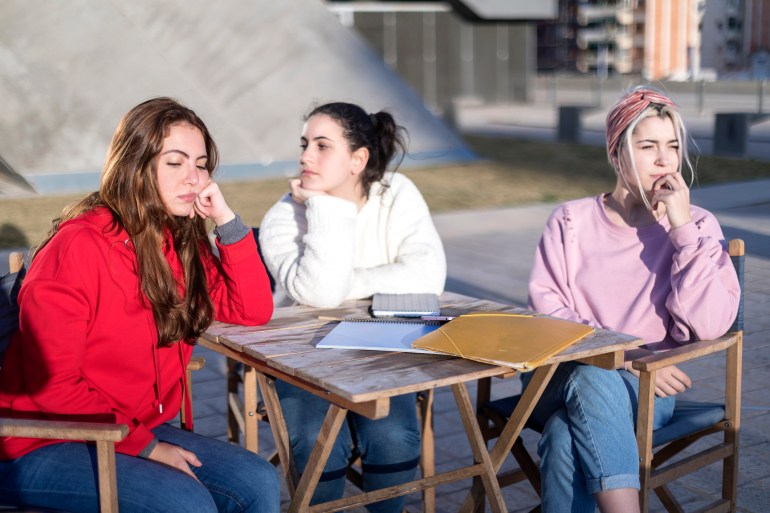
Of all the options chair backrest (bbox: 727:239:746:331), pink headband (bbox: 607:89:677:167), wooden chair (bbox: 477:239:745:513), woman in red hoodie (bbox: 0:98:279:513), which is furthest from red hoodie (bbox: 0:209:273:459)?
chair backrest (bbox: 727:239:746:331)

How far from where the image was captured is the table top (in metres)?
2.31

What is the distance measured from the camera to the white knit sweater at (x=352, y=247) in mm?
3205

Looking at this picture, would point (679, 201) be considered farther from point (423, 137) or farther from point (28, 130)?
point (423, 137)

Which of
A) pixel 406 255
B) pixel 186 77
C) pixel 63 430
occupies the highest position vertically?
pixel 186 77

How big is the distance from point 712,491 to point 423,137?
11901mm

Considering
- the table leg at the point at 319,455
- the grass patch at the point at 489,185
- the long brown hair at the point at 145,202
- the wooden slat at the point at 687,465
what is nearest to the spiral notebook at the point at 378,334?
A: the table leg at the point at 319,455

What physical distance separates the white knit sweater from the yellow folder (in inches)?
22.1

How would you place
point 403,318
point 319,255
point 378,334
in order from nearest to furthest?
point 378,334
point 403,318
point 319,255

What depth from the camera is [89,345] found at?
8.34 feet

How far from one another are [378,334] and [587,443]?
2.06 ft

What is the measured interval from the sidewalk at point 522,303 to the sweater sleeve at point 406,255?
0.79m

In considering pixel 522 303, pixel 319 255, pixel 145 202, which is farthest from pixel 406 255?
pixel 522 303

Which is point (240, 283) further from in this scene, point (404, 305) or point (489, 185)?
point (489, 185)

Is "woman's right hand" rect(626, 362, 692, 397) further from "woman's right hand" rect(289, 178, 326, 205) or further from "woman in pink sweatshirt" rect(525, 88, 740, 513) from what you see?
"woman's right hand" rect(289, 178, 326, 205)
